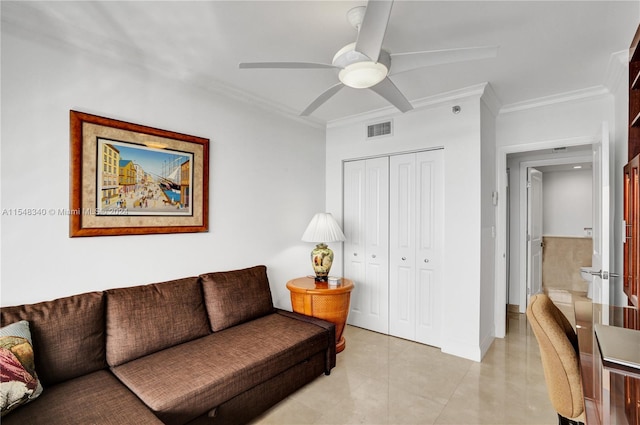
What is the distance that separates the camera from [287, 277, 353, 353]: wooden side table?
2979mm

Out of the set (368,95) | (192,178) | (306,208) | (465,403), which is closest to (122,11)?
(192,178)

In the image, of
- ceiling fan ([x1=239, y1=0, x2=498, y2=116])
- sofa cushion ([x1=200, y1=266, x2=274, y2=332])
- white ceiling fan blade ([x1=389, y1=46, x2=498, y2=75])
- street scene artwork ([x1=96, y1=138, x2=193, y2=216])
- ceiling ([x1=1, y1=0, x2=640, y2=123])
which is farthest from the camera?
sofa cushion ([x1=200, y1=266, x2=274, y2=332])

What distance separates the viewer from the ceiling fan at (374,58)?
1352 mm

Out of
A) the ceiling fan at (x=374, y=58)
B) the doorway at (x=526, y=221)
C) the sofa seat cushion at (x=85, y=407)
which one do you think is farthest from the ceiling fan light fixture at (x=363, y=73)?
the doorway at (x=526, y=221)

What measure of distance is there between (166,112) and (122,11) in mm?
784

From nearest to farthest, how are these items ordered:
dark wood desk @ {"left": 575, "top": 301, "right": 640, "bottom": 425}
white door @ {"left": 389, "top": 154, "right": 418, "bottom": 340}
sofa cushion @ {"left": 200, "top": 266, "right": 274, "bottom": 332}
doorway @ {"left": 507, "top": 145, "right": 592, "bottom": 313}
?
dark wood desk @ {"left": 575, "top": 301, "right": 640, "bottom": 425} → sofa cushion @ {"left": 200, "top": 266, "right": 274, "bottom": 332} → white door @ {"left": 389, "top": 154, "right": 418, "bottom": 340} → doorway @ {"left": 507, "top": 145, "right": 592, "bottom": 313}

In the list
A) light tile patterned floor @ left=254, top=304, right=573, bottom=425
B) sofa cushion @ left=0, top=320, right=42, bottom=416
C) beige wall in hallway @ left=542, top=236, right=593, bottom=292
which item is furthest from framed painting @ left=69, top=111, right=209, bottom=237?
beige wall in hallway @ left=542, top=236, right=593, bottom=292

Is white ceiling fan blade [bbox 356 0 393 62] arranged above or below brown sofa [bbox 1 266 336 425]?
above

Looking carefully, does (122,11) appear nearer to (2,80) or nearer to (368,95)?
(2,80)

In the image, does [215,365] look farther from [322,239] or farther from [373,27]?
[373,27]

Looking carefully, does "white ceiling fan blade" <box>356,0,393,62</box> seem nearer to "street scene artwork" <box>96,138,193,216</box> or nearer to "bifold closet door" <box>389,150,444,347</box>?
"street scene artwork" <box>96,138,193,216</box>

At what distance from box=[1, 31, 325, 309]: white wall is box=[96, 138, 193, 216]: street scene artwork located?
19cm

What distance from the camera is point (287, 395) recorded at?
2332 mm

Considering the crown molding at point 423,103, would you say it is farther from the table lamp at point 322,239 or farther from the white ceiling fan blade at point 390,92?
the table lamp at point 322,239
